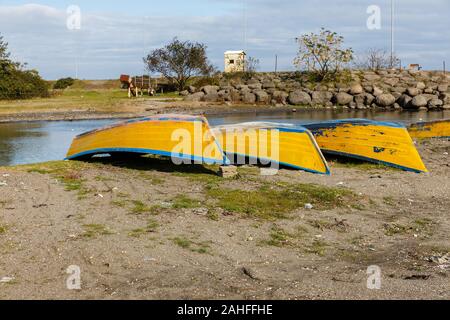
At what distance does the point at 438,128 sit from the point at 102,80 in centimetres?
3988

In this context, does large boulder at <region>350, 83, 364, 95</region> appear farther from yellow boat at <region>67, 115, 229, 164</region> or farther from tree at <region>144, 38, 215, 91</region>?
yellow boat at <region>67, 115, 229, 164</region>

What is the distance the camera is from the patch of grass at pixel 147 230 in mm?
7371

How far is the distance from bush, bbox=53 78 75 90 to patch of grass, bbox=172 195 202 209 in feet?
136

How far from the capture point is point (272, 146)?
41.1 ft

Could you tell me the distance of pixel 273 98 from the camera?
38.9m

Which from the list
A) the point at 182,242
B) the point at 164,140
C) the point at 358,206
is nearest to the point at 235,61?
the point at 164,140

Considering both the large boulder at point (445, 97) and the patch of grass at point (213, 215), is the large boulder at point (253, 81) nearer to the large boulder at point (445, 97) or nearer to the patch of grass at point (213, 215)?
the large boulder at point (445, 97)

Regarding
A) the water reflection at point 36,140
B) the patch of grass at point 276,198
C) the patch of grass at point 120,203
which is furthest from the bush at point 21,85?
the patch of grass at point 120,203

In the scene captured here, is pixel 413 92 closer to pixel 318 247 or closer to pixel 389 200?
pixel 389 200

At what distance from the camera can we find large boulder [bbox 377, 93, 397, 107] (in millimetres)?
37688

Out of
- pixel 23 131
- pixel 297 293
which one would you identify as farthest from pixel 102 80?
pixel 297 293

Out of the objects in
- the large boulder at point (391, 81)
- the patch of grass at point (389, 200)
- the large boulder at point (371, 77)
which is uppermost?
the large boulder at point (371, 77)

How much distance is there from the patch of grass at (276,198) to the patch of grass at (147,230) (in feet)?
4.14

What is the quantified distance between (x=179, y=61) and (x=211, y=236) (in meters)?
37.7
